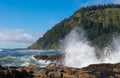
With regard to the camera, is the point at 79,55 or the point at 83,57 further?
the point at 79,55

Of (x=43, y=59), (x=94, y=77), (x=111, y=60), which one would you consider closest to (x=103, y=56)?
(x=111, y=60)

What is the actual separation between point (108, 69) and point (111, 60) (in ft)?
69.6

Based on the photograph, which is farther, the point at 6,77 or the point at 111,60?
the point at 111,60

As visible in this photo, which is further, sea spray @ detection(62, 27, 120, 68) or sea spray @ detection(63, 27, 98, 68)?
sea spray @ detection(62, 27, 120, 68)

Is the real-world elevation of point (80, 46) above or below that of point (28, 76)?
above

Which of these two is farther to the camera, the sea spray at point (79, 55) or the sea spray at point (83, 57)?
the sea spray at point (83, 57)

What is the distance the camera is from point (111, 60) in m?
72.0

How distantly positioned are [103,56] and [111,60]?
4.06 m

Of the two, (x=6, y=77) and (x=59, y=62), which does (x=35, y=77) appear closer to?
(x=6, y=77)

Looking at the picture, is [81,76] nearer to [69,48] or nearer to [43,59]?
[69,48]

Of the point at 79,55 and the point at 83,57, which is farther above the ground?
the point at 79,55

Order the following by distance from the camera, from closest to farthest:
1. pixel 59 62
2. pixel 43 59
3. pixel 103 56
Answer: pixel 59 62, pixel 103 56, pixel 43 59

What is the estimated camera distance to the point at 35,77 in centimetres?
3806

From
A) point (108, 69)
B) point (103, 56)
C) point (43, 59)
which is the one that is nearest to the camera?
point (108, 69)
